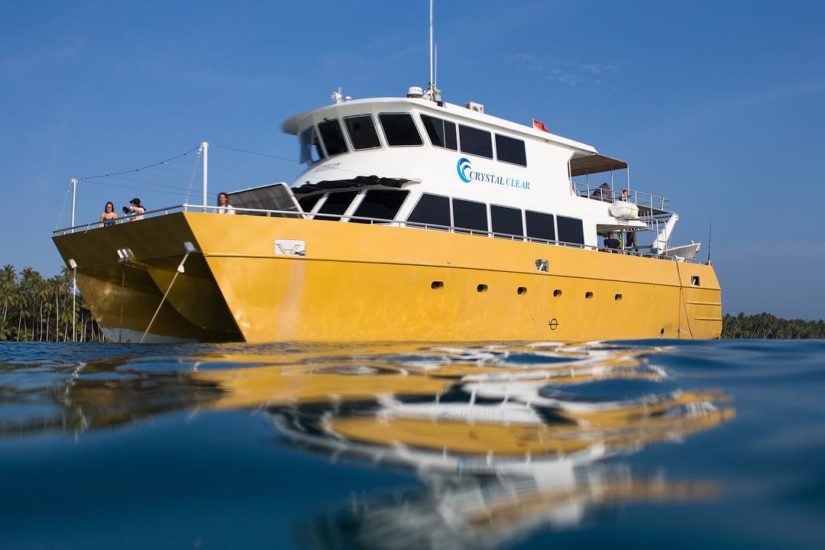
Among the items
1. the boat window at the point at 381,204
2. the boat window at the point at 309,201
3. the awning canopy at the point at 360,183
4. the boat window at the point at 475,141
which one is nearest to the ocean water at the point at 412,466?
the awning canopy at the point at 360,183

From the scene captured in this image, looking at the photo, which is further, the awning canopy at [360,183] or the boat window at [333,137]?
the boat window at [333,137]

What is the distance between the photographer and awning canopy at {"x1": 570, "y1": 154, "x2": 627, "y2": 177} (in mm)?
15523

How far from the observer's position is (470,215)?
11.2m

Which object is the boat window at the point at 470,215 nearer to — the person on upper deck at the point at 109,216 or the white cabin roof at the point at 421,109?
Answer: the white cabin roof at the point at 421,109

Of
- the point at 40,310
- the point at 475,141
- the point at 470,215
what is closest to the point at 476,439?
the point at 470,215

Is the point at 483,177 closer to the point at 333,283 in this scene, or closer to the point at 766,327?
the point at 333,283

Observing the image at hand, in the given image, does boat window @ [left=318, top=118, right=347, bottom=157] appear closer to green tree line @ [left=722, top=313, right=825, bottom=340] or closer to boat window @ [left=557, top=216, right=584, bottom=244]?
boat window @ [left=557, top=216, right=584, bottom=244]

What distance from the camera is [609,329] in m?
12.6

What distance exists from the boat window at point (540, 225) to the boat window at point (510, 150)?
1.06 m

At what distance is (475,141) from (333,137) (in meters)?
2.61

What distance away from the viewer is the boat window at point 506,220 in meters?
11.6

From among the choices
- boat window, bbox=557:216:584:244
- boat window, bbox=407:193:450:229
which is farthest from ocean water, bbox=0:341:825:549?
boat window, bbox=557:216:584:244

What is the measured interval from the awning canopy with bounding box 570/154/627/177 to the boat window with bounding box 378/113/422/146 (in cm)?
545

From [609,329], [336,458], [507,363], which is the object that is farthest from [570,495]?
[609,329]
